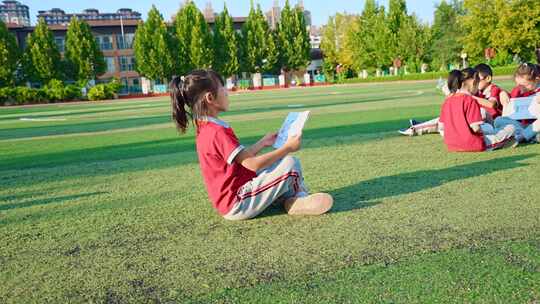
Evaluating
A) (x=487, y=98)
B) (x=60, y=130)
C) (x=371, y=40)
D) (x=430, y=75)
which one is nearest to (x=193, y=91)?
(x=487, y=98)

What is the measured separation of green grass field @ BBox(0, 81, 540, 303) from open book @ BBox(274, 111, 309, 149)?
1.88 feet

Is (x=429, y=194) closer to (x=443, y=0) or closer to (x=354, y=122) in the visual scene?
(x=354, y=122)

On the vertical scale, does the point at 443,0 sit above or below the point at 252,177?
above

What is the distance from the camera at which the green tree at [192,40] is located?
57906 millimetres

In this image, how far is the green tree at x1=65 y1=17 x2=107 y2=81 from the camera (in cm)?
5581

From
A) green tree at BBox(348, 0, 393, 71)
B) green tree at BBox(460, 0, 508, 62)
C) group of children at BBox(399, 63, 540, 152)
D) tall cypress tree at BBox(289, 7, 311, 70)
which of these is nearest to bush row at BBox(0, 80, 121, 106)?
tall cypress tree at BBox(289, 7, 311, 70)

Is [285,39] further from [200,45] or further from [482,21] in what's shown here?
[482,21]

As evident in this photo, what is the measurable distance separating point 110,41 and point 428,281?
236 ft

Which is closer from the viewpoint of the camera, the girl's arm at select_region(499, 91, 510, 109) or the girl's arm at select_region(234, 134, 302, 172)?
the girl's arm at select_region(234, 134, 302, 172)

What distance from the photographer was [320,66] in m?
82.0

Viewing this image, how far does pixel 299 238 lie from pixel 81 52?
57.9 meters

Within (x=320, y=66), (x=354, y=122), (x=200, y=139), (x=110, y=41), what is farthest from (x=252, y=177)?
(x=320, y=66)

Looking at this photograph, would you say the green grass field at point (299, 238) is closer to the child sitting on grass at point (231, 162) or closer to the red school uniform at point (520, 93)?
the child sitting on grass at point (231, 162)

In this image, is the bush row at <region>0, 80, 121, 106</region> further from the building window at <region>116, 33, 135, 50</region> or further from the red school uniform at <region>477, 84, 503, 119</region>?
the red school uniform at <region>477, 84, 503, 119</region>
